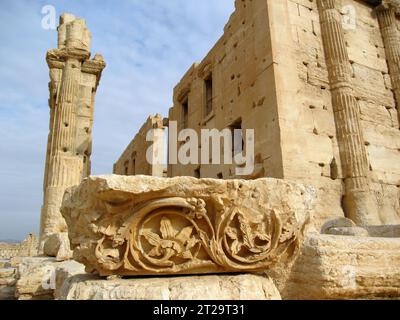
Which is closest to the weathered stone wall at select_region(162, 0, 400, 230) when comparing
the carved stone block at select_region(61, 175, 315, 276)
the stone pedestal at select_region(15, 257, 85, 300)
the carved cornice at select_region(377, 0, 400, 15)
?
the carved cornice at select_region(377, 0, 400, 15)

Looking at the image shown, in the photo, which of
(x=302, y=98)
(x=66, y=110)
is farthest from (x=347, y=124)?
(x=66, y=110)

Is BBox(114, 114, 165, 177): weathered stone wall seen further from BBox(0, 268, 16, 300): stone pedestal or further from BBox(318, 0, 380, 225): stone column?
BBox(0, 268, 16, 300): stone pedestal

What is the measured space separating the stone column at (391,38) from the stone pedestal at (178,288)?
946 cm

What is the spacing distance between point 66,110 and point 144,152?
692 cm

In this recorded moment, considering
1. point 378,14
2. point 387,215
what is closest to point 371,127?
point 387,215

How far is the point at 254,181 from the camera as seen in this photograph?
2.23 m

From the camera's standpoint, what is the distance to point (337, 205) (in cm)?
731

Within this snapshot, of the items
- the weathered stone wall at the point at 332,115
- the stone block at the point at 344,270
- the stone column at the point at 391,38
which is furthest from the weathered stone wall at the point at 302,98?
the stone block at the point at 344,270

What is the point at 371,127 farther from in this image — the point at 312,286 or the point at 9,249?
the point at 9,249

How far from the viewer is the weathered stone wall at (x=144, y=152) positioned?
14461 millimetres

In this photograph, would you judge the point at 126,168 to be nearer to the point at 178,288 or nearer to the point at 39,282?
the point at 39,282

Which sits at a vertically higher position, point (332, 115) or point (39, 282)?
point (332, 115)

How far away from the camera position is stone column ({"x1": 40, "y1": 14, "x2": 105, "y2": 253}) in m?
7.93

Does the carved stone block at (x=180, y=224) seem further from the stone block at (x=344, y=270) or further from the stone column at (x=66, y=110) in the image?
the stone column at (x=66, y=110)
